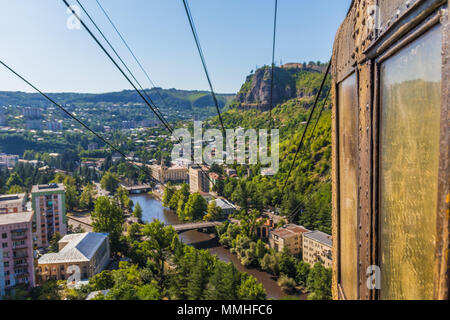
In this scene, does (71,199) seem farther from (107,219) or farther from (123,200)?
(107,219)

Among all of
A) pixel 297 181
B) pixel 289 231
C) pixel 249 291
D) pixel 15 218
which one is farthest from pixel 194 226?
pixel 249 291

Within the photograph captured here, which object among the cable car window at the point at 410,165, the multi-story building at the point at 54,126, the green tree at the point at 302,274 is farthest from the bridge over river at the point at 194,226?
the multi-story building at the point at 54,126

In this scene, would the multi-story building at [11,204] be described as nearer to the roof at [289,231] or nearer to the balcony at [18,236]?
the balcony at [18,236]
